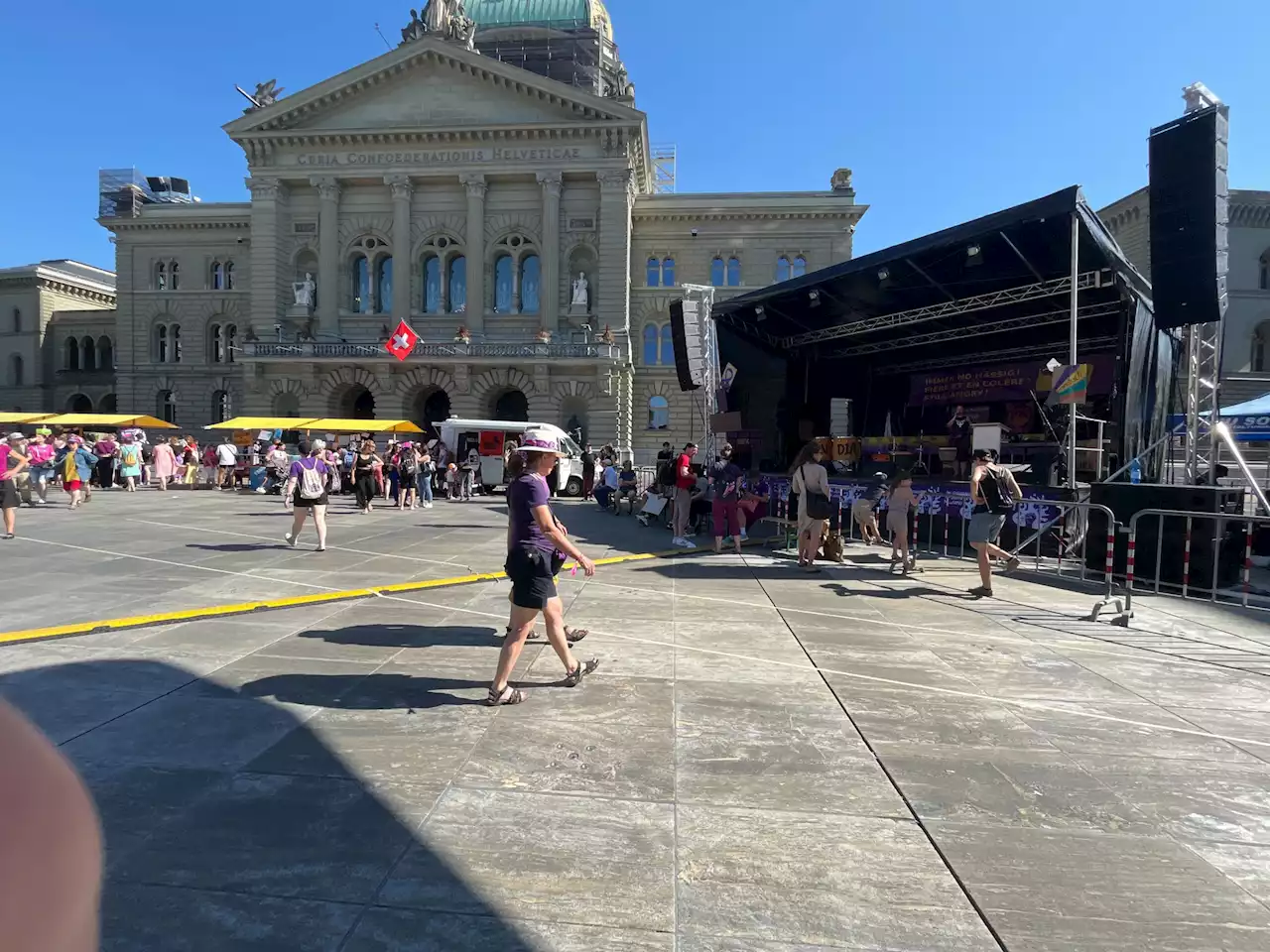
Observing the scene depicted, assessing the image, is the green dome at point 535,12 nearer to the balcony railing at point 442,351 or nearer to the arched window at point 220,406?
the balcony railing at point 442,351

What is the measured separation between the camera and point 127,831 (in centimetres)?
315

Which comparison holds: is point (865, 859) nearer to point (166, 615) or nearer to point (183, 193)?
point (166, 615)

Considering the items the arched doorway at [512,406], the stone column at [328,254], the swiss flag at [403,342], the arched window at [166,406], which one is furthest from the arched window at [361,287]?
the arched window at [166,406]

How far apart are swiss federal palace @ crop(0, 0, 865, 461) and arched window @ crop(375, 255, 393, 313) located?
112mm

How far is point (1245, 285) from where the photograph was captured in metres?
36.6

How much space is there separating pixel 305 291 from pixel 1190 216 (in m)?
40.3

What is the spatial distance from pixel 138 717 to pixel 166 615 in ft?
8.77

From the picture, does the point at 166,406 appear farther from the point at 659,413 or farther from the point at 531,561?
the point at 531,561

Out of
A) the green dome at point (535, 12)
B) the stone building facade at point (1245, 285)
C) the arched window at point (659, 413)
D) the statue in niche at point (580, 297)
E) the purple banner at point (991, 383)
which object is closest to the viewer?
the purple banner at point (991, 383)

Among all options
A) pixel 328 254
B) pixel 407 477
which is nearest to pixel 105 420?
pixel 328 254

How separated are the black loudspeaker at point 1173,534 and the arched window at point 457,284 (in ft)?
120

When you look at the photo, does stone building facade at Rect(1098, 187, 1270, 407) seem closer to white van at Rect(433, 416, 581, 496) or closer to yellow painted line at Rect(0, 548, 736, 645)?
white van at Rect(433, 416, 581, 496)

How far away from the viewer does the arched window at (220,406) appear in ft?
154

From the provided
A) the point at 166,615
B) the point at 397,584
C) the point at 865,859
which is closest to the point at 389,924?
the point at 865,859
